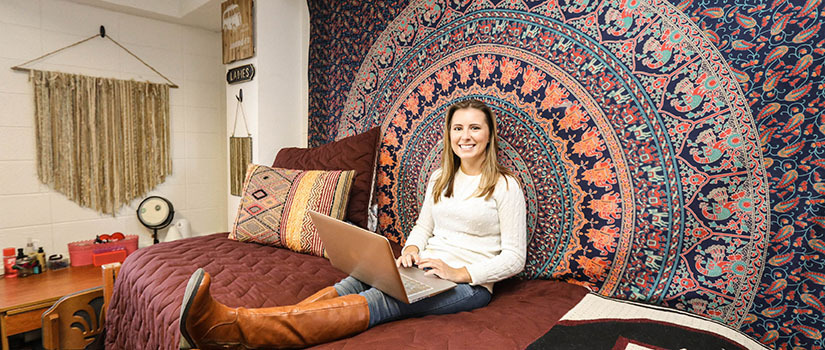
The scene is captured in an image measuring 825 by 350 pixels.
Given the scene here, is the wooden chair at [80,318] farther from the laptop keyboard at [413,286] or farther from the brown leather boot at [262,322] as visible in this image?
the laptop keyboard at [413,286]

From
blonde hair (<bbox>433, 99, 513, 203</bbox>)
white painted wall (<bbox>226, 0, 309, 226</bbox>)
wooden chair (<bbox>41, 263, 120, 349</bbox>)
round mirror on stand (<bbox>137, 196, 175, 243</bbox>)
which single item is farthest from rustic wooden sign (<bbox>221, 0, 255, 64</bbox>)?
blonde hair (<bbox>433, 99, 513, 203</bbox>)

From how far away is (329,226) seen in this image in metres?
1.27

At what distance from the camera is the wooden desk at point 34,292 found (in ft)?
6.32

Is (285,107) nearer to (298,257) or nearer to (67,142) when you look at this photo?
(298,257)

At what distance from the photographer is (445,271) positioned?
4.34 ft

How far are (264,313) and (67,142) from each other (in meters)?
2.41

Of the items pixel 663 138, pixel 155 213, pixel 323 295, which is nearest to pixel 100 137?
pixel 155 213

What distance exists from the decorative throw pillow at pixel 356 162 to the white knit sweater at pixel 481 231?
50 centimetres

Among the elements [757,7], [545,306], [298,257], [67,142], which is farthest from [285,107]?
[757,7]

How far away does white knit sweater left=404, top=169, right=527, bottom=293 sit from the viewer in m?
1.37

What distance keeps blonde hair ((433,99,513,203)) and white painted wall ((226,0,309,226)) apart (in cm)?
132

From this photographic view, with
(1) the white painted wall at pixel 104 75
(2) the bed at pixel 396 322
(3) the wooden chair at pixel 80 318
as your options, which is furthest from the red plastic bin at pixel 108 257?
(2) the bed at pixel 396 322

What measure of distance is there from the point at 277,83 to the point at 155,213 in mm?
1366

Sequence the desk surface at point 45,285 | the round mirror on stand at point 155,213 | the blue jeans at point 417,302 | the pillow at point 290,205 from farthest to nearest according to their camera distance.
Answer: the round mirror on stand at point 155,213 < the desk surface at point 45,285 < the pillow at point 290,205 < the blue jeans at point 417,302
